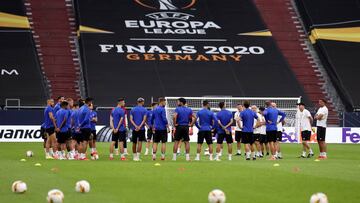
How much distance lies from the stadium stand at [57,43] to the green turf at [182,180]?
1058 inches

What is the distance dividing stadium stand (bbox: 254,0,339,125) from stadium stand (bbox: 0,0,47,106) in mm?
18000

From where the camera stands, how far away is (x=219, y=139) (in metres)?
31.2

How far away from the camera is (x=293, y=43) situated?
6284 cm

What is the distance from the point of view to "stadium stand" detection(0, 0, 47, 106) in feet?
175

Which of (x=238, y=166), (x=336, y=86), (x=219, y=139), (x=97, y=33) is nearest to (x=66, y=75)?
(x=97, y=33)

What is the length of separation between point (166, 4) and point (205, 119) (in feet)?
115

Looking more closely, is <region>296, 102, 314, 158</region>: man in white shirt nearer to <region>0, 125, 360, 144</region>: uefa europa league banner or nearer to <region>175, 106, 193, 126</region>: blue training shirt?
<region>175, 106, 193, 126</region>: blue training shirt

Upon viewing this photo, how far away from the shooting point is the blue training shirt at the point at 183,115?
3045 cm

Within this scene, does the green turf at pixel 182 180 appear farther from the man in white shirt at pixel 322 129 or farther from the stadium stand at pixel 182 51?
the stadium stand at pixel 182 51

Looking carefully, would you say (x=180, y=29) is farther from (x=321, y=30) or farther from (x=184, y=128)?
(x=184, y=128)

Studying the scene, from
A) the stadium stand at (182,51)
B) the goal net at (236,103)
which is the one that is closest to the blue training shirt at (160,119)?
the goal net at (236,103)

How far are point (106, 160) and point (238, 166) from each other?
5.30 meters

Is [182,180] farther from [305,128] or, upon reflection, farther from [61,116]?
[305,128]

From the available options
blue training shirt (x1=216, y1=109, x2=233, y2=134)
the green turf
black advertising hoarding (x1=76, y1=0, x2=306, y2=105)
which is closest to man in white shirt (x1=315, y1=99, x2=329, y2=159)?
the green turf
